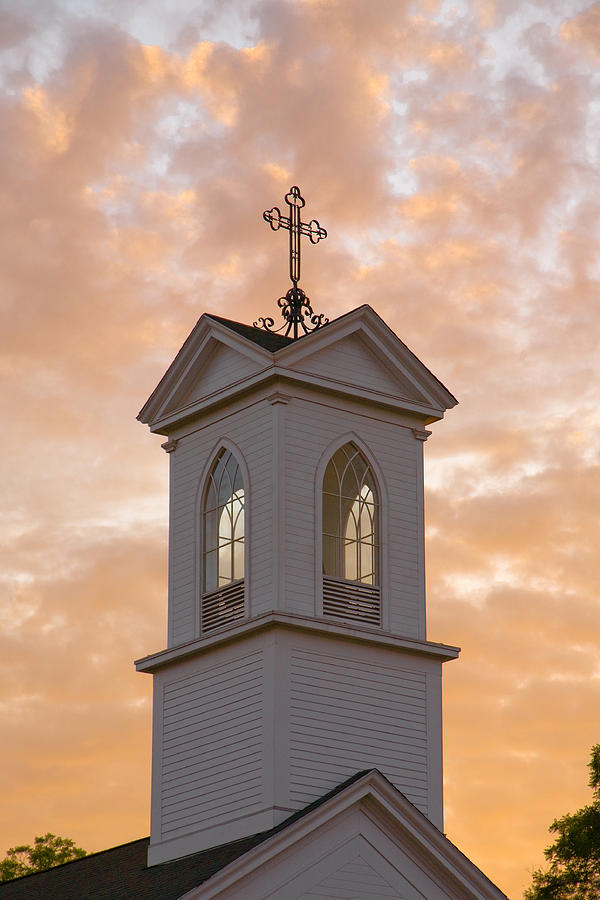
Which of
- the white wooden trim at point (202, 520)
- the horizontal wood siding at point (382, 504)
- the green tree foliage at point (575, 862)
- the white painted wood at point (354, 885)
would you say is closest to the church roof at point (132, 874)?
the white painted wood at point (354, 885)

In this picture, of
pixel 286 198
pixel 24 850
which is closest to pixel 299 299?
pixel 286 198

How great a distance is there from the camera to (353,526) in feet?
86.5

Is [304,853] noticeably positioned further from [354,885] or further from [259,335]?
[259,335]

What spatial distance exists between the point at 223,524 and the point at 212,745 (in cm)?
338

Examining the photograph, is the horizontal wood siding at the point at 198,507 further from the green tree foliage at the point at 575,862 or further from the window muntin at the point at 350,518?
the green tree foliage at the point at 575,862

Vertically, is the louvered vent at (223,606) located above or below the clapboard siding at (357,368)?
below

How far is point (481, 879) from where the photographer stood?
80.2ft

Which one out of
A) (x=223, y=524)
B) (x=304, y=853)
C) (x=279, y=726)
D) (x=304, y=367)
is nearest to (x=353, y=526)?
(x=223, y=524)

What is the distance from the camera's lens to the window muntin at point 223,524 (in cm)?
2597

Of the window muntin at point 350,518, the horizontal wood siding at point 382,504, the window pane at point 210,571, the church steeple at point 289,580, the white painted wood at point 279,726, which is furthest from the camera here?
the window pane at point 210,571

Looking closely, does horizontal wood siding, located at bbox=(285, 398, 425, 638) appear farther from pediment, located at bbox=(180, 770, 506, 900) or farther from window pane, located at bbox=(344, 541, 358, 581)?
pediment, located at bbox=(180, 770, 506, 900)

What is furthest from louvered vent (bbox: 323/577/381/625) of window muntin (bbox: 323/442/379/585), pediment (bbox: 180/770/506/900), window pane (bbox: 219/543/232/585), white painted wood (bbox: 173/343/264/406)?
white painted wood (bbox: 173/343/264/406)

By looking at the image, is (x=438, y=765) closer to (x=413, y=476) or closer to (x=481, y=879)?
(x=481, y=879)

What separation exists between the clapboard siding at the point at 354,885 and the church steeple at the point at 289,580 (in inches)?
42.0
